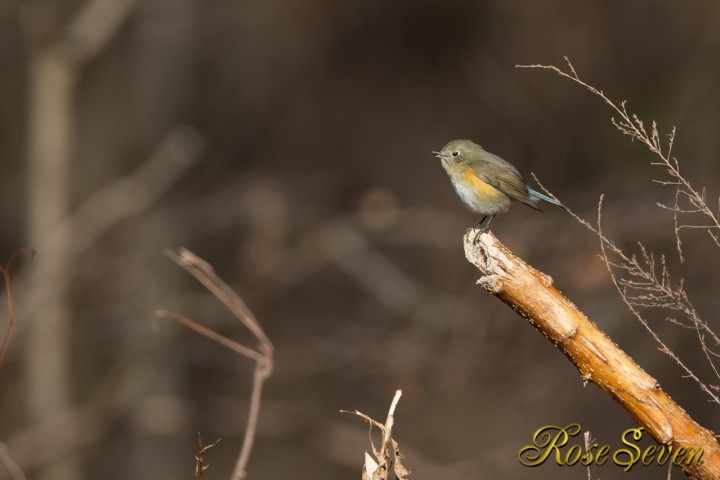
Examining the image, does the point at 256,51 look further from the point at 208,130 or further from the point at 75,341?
the point at 75,341

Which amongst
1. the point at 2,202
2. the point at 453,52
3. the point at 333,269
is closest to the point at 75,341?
the point at 2,202

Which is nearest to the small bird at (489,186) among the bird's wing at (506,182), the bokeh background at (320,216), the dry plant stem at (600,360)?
the bird's wing at (506,182)

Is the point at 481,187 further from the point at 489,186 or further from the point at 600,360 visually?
the point at 600,360

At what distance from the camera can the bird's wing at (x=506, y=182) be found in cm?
430

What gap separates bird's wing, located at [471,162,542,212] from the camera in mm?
4297

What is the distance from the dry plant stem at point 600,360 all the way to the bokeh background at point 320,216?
4.25 meters

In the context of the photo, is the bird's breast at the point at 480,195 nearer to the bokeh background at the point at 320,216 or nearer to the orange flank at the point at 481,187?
the orange flank at the point at 481,187

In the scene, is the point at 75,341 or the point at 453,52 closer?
the point at 75,341

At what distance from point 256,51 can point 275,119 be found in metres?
0.96

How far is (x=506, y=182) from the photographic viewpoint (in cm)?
433

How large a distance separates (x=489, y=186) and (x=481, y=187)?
36mm

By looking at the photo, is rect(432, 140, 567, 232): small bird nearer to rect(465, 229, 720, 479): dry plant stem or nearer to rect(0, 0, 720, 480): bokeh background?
rect(465, 229, 720, 479): dry plant stem

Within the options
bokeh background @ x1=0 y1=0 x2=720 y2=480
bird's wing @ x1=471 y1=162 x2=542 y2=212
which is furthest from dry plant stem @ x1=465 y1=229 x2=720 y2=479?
bokeh background @ x1=0 y1=0 x2=720 y2=480

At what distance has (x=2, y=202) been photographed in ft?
34.2
